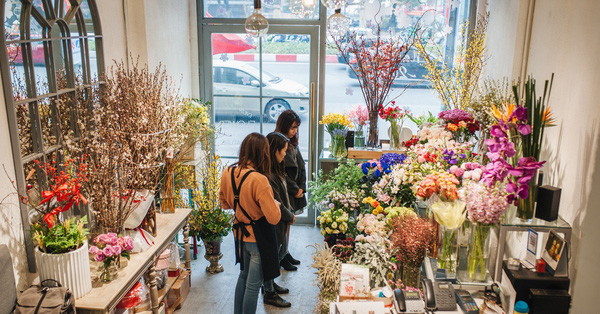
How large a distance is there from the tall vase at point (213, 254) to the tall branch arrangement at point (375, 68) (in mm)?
1847

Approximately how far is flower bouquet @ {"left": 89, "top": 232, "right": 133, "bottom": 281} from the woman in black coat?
72.6 inches

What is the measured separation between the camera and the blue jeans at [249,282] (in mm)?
3516

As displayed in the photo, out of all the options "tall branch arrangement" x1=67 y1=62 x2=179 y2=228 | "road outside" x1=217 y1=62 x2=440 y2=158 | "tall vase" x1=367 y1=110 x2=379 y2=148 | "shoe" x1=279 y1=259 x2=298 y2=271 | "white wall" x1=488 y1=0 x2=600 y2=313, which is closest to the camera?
"white wall" x1=488 y1=0 x2=600 y2=313

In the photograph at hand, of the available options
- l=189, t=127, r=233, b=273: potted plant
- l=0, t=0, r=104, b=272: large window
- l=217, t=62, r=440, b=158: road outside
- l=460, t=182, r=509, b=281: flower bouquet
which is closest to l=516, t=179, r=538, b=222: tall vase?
l=460, t=182, r=509, b=281: flower bouquet

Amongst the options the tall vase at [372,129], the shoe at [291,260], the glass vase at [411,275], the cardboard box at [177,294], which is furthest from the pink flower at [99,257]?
the tall vase at [372,129]

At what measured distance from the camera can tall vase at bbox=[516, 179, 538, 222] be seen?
2520 mm

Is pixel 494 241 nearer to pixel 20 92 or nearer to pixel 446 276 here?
pixel 446 276

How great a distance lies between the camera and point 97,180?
113 inches

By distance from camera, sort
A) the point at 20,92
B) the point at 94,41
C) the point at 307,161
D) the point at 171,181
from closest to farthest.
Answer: the point at 20,92, the point at 94,41, the point at 171,181, the point at 307,161

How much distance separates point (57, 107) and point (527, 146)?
274 cm

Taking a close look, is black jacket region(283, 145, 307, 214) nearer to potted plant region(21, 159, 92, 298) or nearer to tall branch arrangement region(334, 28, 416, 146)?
tall branch arrangement region(334, 28, 416, 146)

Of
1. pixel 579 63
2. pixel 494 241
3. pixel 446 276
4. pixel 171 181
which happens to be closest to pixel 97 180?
pixel 171 181

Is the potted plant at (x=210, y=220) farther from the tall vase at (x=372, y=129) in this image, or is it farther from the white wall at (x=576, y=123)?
the white wall at (x=576, y=123)

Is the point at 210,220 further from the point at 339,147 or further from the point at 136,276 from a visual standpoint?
the point at 136,276
